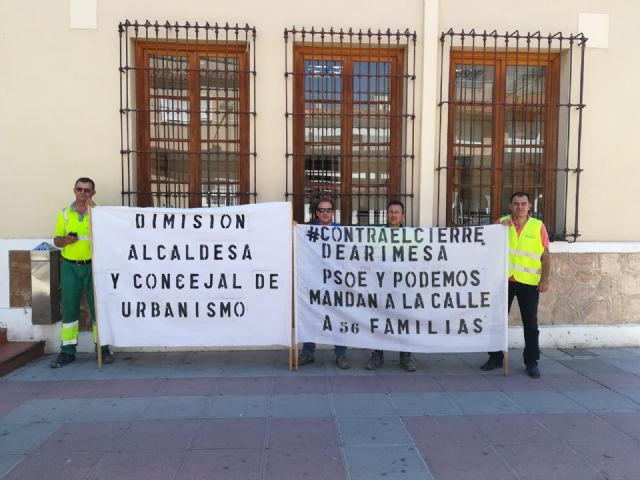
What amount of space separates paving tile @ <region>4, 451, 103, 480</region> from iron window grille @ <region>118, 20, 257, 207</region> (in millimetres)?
2977

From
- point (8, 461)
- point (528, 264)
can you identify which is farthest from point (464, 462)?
point (8, 461)

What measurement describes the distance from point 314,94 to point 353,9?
1.05 metres

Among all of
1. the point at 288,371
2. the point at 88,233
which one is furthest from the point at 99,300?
the point at 288,371

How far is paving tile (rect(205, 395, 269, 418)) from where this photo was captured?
391 cm

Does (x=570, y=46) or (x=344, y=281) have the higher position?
(x=570, y=46)

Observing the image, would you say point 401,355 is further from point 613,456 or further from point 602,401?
point 613,456

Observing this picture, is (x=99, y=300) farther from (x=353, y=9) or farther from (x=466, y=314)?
(x=353, y=9)

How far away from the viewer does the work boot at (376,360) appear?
5070 millimetres

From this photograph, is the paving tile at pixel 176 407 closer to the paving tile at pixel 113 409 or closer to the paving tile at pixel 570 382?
the paving tile at pixel 113 409

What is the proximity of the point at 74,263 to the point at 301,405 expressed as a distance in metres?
2.92

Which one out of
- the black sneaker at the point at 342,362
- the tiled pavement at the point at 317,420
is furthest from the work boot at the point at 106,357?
the black sneaker at the point at 342,362

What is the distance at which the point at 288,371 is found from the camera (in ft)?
16.4

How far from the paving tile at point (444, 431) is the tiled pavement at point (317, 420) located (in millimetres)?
15

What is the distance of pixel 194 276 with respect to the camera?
4945mm
